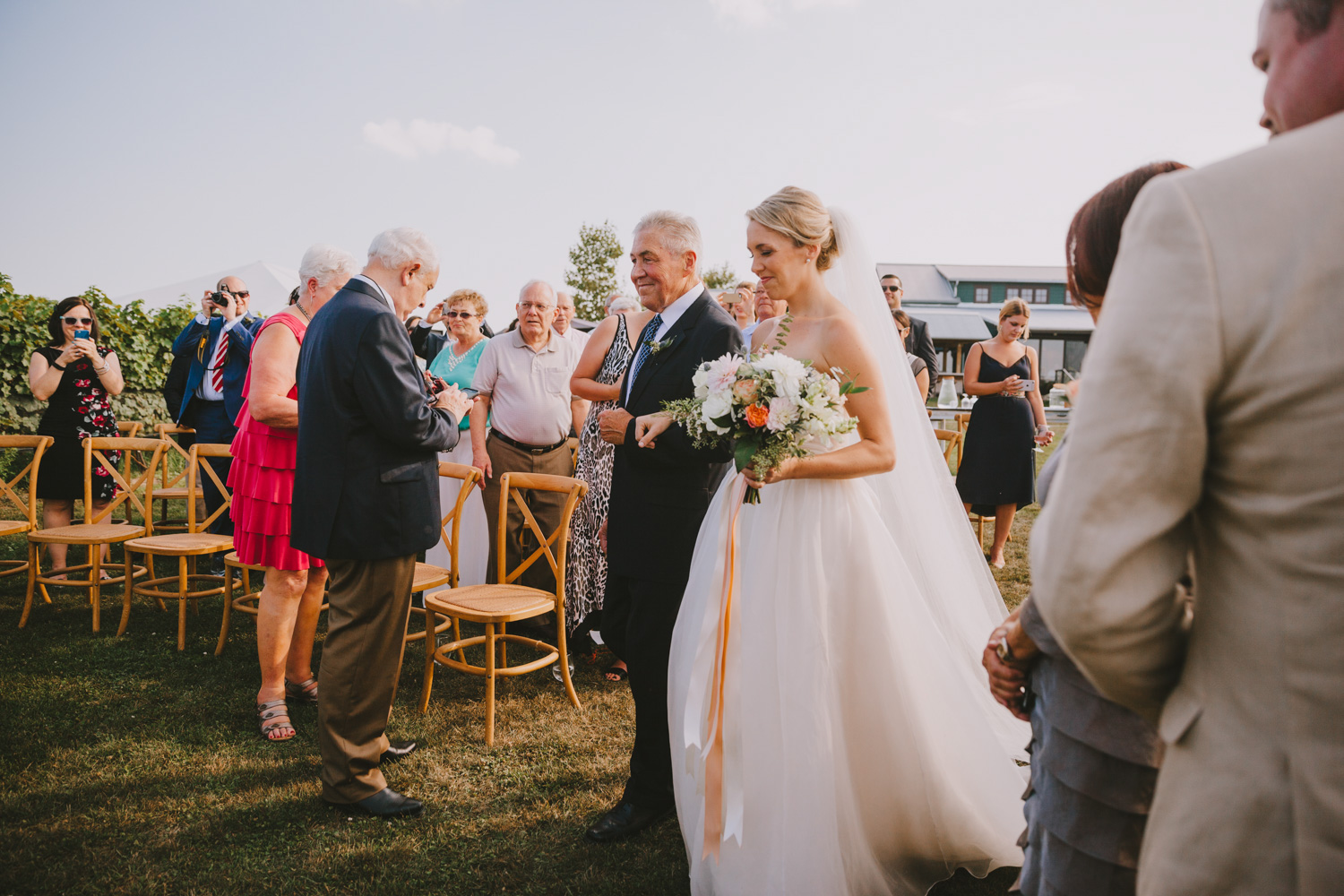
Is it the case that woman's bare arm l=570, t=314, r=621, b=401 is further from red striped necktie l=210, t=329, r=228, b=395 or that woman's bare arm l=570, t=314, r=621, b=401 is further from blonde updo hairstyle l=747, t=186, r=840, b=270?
red striped necktie l=210, t=329, r=228, b=395

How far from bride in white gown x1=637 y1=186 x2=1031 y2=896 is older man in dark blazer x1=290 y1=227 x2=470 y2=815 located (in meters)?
1.09

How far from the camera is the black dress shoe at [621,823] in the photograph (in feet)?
10.4

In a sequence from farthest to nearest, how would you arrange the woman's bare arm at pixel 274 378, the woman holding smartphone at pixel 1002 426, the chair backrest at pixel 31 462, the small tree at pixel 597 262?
the small tree at pixel 597 262 < the woman holding smartphone at pixel 1002 426 < the chair backrest at pixel 31 462 < the woman's bare arm at pixel 274 378

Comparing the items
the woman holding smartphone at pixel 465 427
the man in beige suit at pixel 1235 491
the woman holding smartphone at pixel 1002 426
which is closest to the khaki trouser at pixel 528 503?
the woman holding smartphone at pixel 465 427

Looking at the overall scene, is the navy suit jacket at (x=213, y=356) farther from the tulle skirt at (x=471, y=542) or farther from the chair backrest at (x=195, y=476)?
the tulle skirt at (x=471, y=542)

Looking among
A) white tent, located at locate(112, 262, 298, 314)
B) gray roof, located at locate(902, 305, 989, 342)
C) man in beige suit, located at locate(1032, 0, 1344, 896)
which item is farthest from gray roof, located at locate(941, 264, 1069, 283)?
man in beige suit, located at locate(1032, 0, 1344, 896)

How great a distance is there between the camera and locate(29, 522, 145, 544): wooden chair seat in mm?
5641

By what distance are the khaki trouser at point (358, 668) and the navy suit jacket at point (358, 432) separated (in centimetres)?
12

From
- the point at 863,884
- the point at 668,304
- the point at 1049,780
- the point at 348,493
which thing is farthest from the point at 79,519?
the point at 1049,780

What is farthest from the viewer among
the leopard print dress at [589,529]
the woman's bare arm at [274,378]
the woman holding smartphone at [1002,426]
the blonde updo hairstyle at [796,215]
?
the woman holding smartphone at [1002,426]

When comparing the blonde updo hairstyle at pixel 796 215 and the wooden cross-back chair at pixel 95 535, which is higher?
the blonde updo hairstyle at pixel 796 215

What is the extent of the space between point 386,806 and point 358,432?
1.62 meters

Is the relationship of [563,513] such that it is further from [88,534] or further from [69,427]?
[69,427]

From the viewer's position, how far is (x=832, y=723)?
2602 mm
